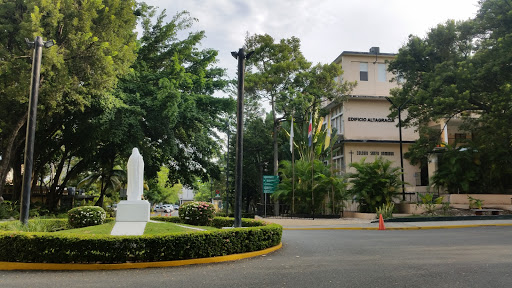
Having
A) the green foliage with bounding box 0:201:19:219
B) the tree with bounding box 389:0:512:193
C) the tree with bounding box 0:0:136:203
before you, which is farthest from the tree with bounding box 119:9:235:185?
the tree with bounding box 389:0:512:193

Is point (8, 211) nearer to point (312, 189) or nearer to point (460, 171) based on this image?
point (312, 189)

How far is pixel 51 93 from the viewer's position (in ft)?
64.1

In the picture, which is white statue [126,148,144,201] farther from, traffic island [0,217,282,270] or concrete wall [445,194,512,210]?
concrete wall [445,194,512,210]

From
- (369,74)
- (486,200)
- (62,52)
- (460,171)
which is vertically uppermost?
(369,74)

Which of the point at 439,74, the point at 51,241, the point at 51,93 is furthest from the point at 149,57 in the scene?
the point at 51,241

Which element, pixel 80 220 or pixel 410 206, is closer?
pixel 80 220

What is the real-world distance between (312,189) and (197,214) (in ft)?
45.9

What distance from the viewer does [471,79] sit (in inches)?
1064

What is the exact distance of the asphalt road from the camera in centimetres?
727

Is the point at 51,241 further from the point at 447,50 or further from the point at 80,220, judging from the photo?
the point at 447,50

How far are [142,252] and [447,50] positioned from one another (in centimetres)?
2904

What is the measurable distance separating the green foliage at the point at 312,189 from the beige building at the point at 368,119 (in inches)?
471

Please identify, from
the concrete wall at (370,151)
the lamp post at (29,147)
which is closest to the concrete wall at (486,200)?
the concrete wall at (370,151)

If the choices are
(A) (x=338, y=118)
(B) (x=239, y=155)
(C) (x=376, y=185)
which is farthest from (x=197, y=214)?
(A) (x=338, y=118)
